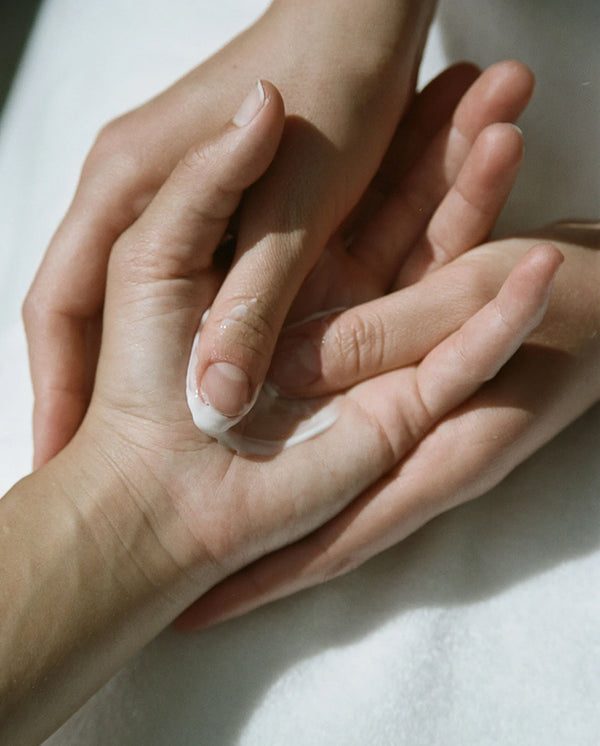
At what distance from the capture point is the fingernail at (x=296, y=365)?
2.36ft

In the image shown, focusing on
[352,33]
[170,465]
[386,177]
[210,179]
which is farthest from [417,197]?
[170,465]

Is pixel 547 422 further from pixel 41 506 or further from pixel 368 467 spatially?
pixel 41 506

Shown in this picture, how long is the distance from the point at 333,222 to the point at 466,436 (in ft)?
0.76

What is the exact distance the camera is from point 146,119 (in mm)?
776

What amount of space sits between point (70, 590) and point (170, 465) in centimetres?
13

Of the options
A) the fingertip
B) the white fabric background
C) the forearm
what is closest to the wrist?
the fingertip

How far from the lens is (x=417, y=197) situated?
2.77 ft

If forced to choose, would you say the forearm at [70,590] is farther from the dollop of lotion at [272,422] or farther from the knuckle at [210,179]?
the knuckle at [210,179]

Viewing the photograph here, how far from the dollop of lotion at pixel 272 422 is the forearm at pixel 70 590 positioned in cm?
9

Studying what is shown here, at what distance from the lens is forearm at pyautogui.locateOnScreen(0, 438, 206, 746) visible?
2.01 ft

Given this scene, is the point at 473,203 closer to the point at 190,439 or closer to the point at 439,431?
the point at 439,431

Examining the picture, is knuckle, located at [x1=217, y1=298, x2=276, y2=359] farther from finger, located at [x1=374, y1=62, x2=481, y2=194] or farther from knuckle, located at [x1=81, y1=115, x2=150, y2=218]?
finger, located at [x1=374, y1=62, x2=481, y2=194]

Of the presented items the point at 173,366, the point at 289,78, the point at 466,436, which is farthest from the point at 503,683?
the point at 289,78

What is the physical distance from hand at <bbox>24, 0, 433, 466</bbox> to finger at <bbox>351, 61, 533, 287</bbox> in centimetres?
6
